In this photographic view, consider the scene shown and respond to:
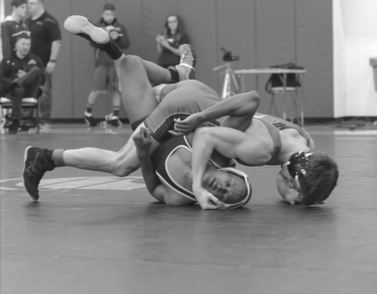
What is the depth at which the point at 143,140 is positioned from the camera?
4.66m

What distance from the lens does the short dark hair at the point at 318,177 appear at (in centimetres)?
462

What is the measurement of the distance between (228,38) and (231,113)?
31.5 feet

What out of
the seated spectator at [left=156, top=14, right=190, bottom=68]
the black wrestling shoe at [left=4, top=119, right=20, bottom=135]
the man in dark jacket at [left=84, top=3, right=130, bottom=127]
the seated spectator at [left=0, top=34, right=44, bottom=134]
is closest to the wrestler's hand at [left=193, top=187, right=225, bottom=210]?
the seated spectator at [left=0, top=34, right=44, bottom=134]

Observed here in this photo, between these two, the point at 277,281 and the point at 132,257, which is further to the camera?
the point at 132,257

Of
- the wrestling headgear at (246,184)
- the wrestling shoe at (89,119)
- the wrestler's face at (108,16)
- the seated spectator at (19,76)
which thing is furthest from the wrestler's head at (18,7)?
the wrestling headgear at (246,184)

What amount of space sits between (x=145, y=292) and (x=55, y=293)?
302 mm

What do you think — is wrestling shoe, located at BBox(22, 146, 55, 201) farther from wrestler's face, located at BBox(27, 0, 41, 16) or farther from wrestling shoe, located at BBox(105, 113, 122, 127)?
wrestling shoe, located at BBox(105, 113, 122, 127)

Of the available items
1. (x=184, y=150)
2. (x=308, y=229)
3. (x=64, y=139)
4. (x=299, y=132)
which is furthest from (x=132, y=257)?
(x=64, y=139)

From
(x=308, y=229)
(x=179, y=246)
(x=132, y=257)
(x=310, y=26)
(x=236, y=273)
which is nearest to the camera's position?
(x=236, y=273)

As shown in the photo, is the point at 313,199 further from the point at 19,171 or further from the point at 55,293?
the point at 19,171

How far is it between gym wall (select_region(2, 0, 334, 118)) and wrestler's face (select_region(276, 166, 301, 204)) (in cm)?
906

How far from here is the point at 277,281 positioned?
3.03 meters

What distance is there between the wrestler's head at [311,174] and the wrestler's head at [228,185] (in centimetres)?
27

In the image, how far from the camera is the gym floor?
3.04m
